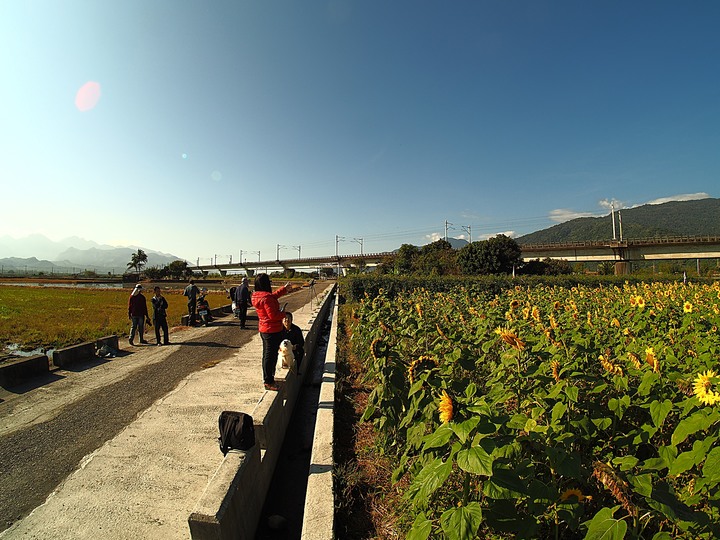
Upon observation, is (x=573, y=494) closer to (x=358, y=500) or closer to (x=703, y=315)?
(x=358, y=500)

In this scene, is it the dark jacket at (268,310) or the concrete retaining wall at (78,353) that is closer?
the dark jacket at (268,310)

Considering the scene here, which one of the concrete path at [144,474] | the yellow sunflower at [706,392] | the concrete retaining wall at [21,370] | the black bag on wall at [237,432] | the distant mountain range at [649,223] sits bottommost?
the concrete path at [144,474]

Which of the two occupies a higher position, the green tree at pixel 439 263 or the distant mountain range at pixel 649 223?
the distant mountain range at pixel 649 223

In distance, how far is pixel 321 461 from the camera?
3.41 metres

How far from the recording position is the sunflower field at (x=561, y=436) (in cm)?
141

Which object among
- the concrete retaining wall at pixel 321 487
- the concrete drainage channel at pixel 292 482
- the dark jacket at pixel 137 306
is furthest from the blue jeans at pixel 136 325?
the concrete retaining wall at pixel 321 487

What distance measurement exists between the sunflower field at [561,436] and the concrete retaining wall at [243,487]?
112 cm

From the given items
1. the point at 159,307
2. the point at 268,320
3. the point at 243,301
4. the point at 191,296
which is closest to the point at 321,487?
the point at 268,320

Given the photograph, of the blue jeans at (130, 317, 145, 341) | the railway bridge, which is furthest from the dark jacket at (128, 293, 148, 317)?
the railway bridge

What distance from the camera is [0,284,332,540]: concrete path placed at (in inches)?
115

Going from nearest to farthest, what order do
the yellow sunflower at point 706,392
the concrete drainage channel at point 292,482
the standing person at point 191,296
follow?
the yellow sunflower at point 706,392 < the concrete drainage channel at point 292,482 < the standing person at point 191,296

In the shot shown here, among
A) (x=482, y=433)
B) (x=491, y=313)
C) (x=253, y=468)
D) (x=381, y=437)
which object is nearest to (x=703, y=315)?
(x=491, y=313)

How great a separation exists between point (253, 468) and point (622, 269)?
207 feet

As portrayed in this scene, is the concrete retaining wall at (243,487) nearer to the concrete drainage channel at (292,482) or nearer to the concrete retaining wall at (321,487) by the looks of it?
the concrete drainage channel at (292,482)
